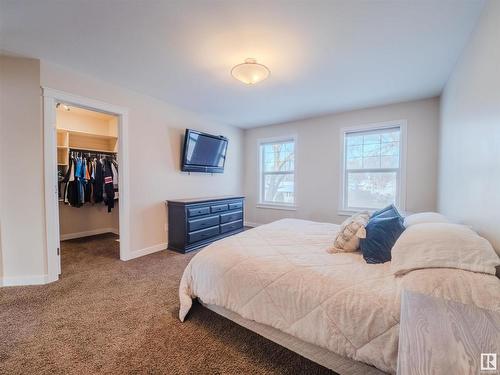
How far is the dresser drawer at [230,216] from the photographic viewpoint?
154 inches

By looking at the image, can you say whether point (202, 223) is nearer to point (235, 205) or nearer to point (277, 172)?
point (235, 205)

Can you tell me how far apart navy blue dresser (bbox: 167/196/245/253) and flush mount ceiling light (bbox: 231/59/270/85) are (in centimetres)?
194

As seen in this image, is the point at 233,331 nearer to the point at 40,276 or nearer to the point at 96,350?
the point at 96,350

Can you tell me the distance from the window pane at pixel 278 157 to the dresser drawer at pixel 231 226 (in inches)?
55.4

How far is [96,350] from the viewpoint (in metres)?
1.42

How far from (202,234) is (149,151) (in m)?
1.53

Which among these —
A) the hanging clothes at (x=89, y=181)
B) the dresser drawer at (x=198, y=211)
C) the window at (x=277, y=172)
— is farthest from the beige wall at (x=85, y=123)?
the window at (x=277, y=172)

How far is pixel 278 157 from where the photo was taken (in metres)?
4.75

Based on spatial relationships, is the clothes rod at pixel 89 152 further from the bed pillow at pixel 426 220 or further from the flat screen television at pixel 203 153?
the bed pillow at pixel 426 220

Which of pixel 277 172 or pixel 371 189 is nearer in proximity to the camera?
pixel 371 189

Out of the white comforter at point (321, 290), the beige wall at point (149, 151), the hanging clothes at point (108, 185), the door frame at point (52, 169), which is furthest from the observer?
the hanging clothes at point (108, 185)

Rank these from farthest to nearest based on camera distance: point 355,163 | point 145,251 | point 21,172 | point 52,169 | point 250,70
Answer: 1. point 355,163
2. point 145,251
3. point 52,169
4. point 21,172
5. point 250,70

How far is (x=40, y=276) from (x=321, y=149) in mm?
4344

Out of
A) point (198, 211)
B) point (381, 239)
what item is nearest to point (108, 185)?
point (198, 211)
